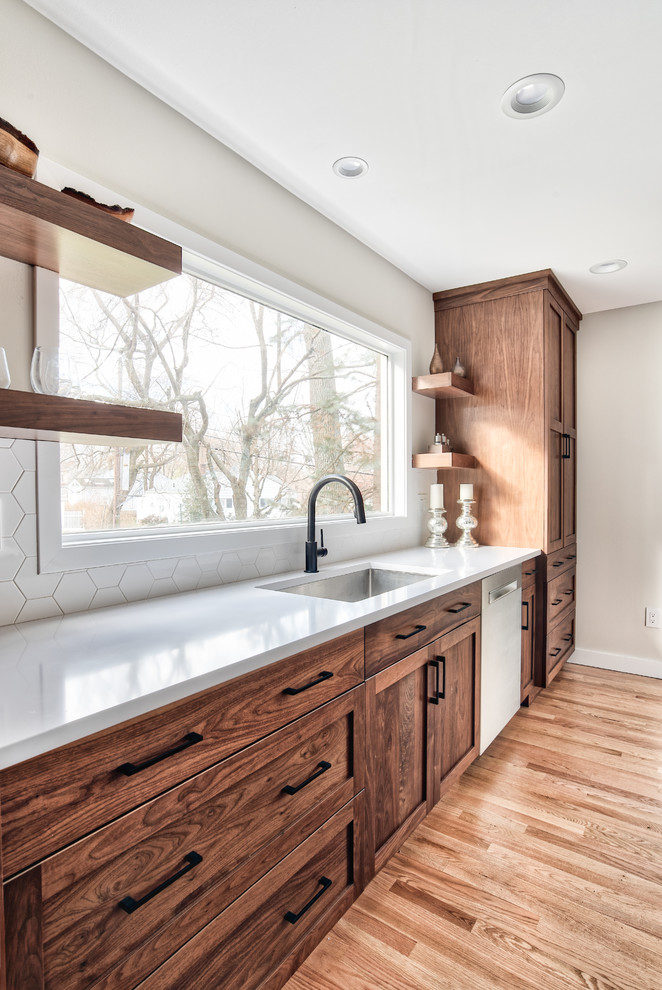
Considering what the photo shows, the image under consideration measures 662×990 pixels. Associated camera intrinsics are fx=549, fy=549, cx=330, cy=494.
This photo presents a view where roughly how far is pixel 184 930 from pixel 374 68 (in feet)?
6.97

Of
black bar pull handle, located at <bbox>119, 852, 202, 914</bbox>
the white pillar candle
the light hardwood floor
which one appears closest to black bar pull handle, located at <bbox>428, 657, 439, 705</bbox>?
the light hardwood floor

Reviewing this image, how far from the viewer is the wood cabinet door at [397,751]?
157cm

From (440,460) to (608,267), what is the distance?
140 centimetres

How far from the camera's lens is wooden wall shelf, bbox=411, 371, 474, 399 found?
3.04 m

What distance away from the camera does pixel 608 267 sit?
3.02 meters

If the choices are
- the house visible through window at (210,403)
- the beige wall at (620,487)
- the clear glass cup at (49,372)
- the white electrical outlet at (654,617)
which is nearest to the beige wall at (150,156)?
the house visible through window at (210,403)

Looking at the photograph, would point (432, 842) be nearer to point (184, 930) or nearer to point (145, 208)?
point (184, 930)

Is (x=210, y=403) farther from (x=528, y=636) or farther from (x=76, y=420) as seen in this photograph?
(x=528, y=636)

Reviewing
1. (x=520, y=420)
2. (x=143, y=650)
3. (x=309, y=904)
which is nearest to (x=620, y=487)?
(x=520, y=420)

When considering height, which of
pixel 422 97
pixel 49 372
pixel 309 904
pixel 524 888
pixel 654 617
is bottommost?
pixel 524 888

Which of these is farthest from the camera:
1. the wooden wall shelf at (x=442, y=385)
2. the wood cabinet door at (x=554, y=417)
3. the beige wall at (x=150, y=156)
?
the wood cabinet door at (x=554, y=417)

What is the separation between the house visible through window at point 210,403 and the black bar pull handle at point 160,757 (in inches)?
30.8

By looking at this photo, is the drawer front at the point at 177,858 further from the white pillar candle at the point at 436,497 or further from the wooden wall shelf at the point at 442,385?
the wooden wall shelf at the point at 442,385

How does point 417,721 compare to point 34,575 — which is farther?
point 417,721
